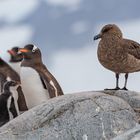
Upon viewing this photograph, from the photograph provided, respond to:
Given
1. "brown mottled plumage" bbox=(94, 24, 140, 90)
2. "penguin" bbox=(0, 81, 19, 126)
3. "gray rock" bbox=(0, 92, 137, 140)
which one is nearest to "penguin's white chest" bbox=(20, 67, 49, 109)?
"penguin" bbox=(0, 81, 19, 126)

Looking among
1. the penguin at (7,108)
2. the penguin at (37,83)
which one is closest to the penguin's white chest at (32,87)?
the penguin at (37,83)

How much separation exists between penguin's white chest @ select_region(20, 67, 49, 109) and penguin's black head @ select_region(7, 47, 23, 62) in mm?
1871

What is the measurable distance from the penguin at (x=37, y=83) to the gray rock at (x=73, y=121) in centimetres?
348

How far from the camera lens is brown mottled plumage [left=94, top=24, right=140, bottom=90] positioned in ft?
29.1

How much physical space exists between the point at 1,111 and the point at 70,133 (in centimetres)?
268

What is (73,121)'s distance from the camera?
25.8 feet

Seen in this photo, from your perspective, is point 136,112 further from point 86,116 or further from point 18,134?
point 18,134

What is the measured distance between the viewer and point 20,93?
11.8 m

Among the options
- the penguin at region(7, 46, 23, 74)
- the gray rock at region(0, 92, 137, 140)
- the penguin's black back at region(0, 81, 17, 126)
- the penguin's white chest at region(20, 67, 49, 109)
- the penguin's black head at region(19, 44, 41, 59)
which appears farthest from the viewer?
the penguin at region(7, 46, 23, 74)

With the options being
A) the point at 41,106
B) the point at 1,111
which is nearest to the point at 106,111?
the point at 41,106

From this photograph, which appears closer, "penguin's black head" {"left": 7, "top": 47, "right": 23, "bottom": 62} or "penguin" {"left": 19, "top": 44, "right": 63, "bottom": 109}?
"penguin" {"left": 19, "top": 44, "right": 63, "bottom": 109}

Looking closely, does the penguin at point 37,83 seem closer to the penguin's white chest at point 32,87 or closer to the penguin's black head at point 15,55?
the penguin's white chest at point 32,87

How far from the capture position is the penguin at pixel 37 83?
11617 millimetres

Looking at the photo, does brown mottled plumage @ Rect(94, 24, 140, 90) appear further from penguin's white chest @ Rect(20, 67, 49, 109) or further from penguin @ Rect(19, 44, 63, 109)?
penguin's white chest @ Rect(20, 67, 49, 109)
